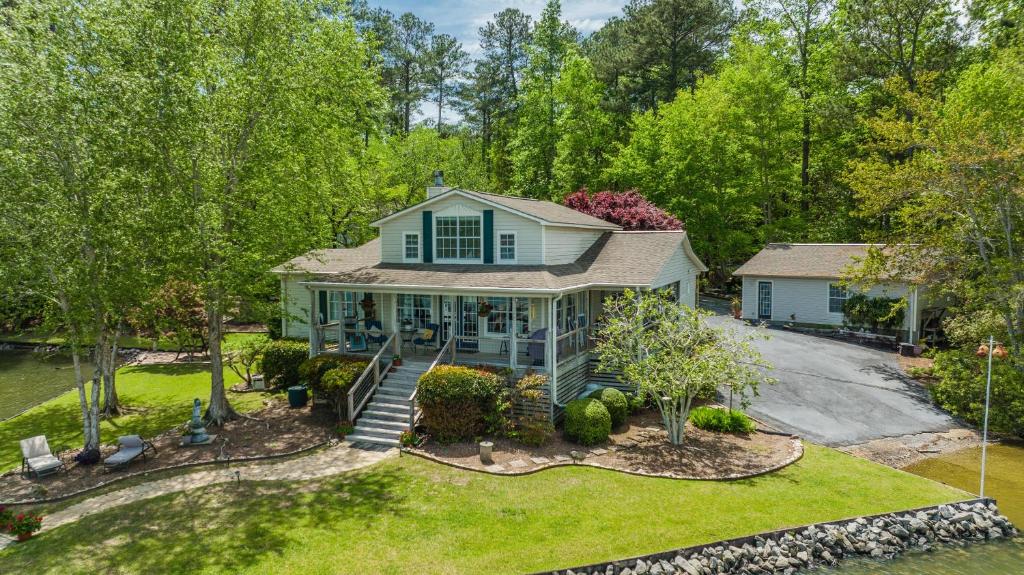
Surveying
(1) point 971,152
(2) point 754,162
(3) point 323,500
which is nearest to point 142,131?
(3) point 323,500

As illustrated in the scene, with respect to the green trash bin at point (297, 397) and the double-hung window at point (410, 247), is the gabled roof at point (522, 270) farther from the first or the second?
the green trash bin at point (297, 397)

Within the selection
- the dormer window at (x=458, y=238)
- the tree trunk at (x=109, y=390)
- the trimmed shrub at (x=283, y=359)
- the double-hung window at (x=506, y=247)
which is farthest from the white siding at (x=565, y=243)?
the tree trunk at (x=109, y=390)

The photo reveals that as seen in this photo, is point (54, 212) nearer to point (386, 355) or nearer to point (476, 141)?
point (386, 355)

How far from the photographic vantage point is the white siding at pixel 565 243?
746 inches

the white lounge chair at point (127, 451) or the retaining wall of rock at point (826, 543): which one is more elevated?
the white lounge chair at point (127, 451)

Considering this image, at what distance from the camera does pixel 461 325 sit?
18.8m

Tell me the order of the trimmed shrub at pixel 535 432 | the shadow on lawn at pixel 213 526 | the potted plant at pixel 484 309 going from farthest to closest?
the potted plant at pixel 484 309, the trimmed shrub at pixel 535 432, the shadow on lawn at pixel 213 526

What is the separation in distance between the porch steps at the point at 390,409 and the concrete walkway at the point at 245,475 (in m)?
0.46

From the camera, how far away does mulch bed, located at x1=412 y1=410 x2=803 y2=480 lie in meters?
13.0

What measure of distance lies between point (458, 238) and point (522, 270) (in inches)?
122

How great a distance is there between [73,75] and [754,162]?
35.9 meters

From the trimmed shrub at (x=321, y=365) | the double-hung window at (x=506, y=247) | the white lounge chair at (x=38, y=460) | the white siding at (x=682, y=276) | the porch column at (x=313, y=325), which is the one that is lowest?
the white lounge chair at (x=38, y=460)

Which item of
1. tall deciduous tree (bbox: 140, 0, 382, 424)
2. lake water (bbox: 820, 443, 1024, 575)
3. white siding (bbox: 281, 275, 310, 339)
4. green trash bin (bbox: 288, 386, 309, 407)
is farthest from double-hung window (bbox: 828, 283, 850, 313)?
white siding (bbox: 281, 275, 310, 339)

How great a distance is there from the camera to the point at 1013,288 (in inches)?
653
